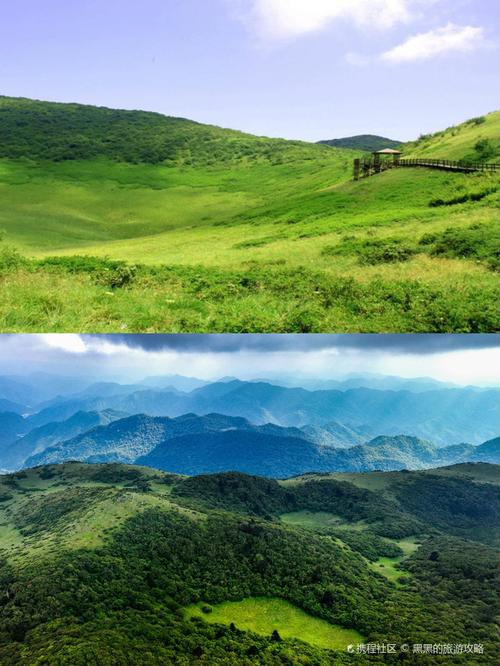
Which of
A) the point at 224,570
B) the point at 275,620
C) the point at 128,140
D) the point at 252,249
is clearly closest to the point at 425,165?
the point at 252,249

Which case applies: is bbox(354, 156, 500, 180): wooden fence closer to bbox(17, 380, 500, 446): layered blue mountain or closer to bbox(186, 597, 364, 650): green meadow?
bbox(17, 380, 500, 446): layered blue mountain

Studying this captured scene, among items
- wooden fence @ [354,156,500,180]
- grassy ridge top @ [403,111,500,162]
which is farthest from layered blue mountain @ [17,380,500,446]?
grassy ridge top @ [403,111,500,162]

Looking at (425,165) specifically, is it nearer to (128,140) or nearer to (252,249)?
(252,249)

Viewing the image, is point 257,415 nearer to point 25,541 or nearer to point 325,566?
point 325,566

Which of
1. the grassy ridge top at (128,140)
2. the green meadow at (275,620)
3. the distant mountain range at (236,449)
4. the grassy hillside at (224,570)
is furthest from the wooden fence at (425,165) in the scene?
the grassy ridge top at (128,140)

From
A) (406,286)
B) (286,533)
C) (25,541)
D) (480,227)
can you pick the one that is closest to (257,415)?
(286,533)

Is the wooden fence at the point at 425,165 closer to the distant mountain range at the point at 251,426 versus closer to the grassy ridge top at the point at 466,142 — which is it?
the grassy ridge top at the point at 466,142
